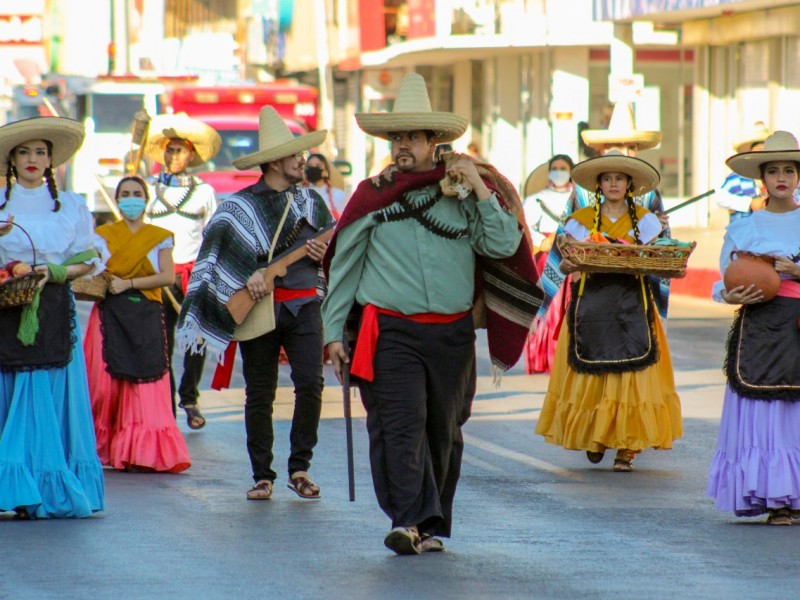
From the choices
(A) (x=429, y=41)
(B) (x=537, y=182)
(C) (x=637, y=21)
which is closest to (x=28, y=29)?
(A) (x=429, y=41)

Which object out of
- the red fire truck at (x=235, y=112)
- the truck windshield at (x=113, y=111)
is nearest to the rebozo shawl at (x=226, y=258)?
the red fire truck at (x=235, y=112)

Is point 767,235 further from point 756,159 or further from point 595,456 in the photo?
point 595,456

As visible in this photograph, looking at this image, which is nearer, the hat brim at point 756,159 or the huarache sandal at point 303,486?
the hat brim at point 756,159

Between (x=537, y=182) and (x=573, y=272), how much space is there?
19.1 ft

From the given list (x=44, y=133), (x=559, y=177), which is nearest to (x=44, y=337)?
(x=44, y=133)

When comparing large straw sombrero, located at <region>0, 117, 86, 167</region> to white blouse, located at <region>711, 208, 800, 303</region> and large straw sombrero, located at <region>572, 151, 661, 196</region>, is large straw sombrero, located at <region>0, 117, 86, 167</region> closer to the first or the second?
large straw sombrero, located at <region>572, 151, 661, 196</region>

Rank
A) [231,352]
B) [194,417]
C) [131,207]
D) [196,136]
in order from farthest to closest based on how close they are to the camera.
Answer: [196,136] < [194,417] < [131,207] < [231,352]

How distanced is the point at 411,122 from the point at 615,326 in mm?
3323

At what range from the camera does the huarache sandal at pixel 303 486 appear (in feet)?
31.0

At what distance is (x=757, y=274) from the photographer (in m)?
8.63

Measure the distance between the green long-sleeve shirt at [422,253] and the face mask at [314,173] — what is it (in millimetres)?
9006

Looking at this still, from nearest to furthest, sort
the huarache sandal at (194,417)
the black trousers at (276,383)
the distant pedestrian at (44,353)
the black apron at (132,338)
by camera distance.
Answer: the distant pedestrian at (44,353) → the black trousers at (276,383) → the black apron at (132,338) → the huarache sandal at (194,417)

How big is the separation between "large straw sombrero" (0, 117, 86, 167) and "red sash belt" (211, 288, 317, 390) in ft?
4.23

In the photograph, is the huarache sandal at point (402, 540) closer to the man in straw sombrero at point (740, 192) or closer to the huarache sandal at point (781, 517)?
the huarache sandal at point (781, 517)
